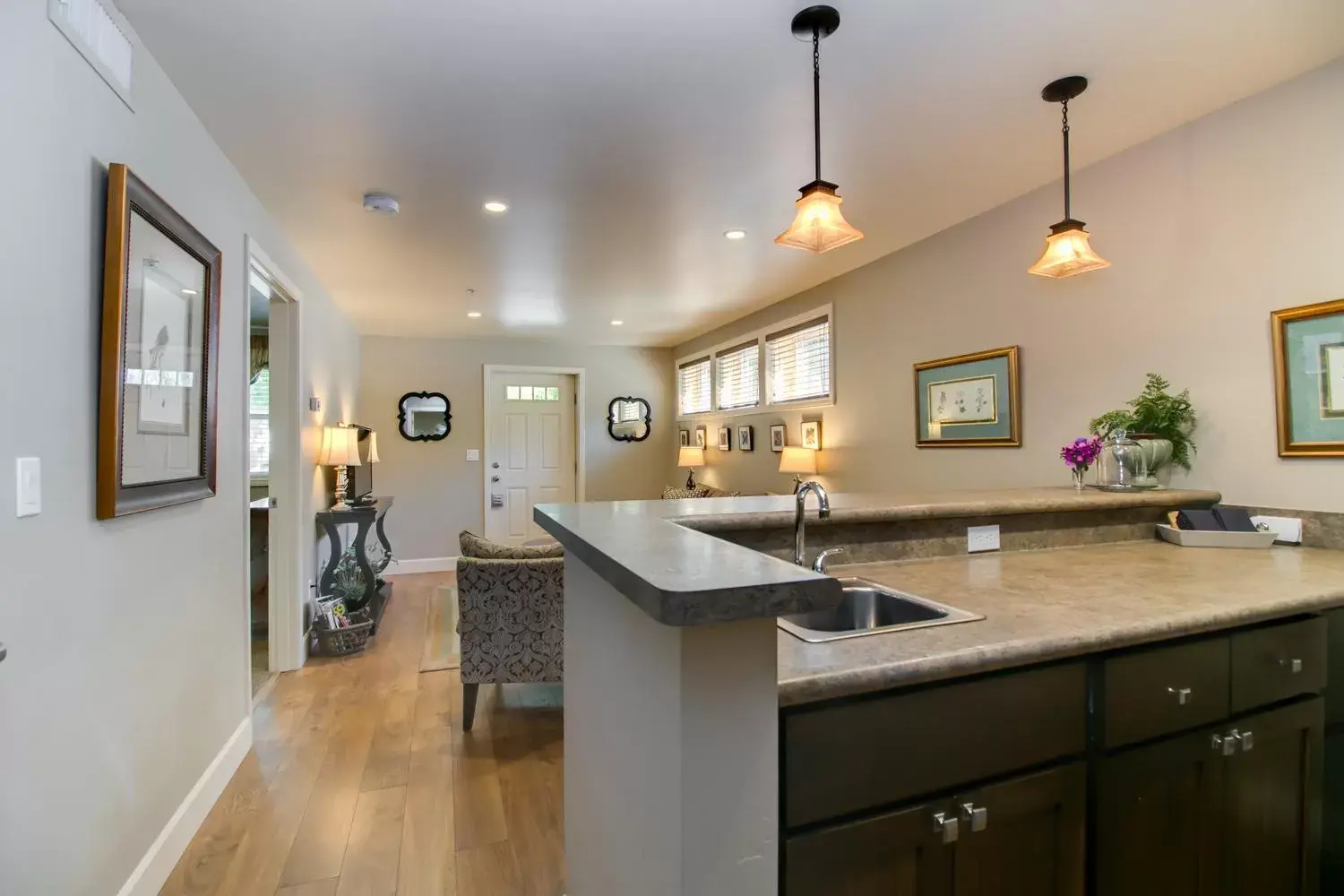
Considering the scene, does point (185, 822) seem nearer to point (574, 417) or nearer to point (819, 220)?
point (819, 220)

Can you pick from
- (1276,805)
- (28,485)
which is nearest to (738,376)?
(1276,805)

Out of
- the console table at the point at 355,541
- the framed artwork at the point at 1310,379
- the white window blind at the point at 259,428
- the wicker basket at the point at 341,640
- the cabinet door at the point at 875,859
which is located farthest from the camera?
the white window blind at the point at 259,428

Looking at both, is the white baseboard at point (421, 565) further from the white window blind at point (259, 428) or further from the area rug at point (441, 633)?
the white window blind at point (259, 428)

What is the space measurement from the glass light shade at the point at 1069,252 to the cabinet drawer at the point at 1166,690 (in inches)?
50.2

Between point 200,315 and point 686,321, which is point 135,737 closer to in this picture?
point 200,315

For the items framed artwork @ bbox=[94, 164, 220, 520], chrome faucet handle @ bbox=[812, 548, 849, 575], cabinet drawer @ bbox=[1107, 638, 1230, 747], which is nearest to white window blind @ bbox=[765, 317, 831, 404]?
chrome faucet handle @ bbox=[812, 548, 849, 575]

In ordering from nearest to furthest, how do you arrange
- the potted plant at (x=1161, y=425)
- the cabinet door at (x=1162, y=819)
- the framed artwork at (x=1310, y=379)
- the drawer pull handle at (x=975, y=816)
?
the drawer pull handle at (x=975, y=816) < the cabinet door at (x=1162, y=819) < the framed artwork at (x=1310, y=379) < the potted plant at (x=1161, y=425)

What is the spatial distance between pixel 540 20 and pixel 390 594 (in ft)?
15.0

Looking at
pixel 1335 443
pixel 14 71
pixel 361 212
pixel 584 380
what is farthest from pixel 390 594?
pixel 1335 443

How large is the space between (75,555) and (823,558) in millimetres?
1686

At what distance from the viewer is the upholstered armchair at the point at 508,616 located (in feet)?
8.68

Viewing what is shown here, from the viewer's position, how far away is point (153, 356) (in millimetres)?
1672

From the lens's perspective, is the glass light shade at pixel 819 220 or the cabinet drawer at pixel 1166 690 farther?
the glass light shade at pixel 819 220

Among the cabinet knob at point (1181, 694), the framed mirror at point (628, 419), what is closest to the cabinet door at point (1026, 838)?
the cabinet knob at point (1181, 694)
